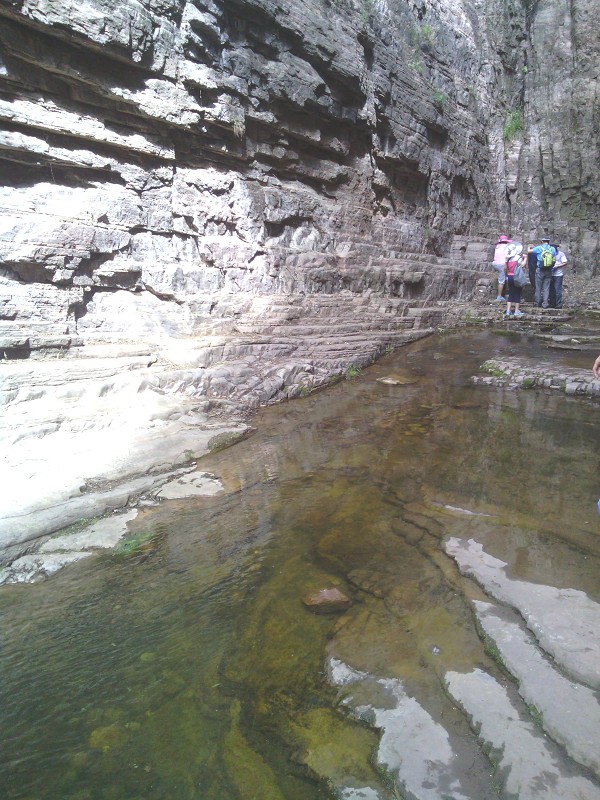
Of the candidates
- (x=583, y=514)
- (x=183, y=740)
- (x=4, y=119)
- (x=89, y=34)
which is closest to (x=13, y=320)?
(x=4, y=119)

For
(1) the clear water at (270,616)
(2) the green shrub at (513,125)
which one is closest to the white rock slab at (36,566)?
(1) the clear water at (270,616)

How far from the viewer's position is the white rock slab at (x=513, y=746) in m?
1.85

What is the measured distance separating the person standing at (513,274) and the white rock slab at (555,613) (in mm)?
11550

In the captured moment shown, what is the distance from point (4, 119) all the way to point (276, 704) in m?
10.3

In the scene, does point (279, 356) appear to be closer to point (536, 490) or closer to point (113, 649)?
point (536, 490)

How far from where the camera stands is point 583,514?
4.02 metres

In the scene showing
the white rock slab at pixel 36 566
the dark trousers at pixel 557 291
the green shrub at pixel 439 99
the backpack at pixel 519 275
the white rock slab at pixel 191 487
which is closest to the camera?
the white rock slab at pixel 36 566

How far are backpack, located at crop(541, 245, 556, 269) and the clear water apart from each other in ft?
29.4

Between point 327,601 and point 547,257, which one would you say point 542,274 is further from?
point 327,601

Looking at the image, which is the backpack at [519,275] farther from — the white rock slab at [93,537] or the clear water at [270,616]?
the white rock slab at [93,537]

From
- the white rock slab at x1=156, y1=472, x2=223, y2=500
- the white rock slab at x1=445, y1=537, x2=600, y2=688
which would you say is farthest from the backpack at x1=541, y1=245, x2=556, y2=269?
the white rock slab at x1=445, y1=537, x2=600, y2=688

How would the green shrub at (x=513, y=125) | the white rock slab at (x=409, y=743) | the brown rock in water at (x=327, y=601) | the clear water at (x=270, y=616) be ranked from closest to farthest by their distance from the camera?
the white rock slab at (x=409, y=743)
the clear water at (x=270, y=616)
the brown rock in water at (x=327, y=601)
the green shrub at (x=513, y=125)

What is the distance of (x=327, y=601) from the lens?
10.8ft

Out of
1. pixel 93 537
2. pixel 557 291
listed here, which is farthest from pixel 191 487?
pixel 557 291
